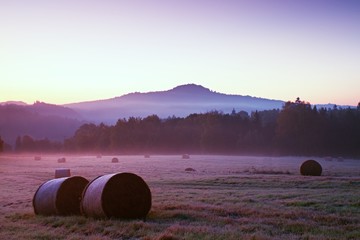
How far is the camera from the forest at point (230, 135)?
99.0 meters

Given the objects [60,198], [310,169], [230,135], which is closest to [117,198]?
[60,198]

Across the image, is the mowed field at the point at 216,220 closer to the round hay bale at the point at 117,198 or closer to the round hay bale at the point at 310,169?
the round hay bale at the point at 117,198

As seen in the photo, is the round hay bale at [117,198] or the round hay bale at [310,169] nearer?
the round hay bale at [117,198]

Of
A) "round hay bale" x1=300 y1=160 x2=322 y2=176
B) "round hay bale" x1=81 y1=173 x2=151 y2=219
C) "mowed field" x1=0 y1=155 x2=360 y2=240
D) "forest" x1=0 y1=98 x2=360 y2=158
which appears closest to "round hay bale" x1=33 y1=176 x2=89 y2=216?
"mowed field" x1=0 y1=155 x2=360 y2=240

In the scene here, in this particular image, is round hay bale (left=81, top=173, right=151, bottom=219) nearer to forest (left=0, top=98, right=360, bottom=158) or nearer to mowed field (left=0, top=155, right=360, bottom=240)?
mowed field (left=0, top=155, right=360, bottom=240)

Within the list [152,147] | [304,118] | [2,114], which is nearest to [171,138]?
[152,147]

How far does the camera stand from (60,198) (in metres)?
17.7

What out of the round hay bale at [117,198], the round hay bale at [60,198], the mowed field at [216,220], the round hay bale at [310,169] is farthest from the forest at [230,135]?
the round hay bale at [117,198]

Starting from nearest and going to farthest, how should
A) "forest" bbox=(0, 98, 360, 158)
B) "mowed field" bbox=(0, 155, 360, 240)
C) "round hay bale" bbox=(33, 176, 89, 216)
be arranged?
"mowed field" bbox=(0, 155, 360, 240) < "round hay bale" bbox=(33, 176, 89, 216) < "forest" bbox=(0, 98, 360, 158)

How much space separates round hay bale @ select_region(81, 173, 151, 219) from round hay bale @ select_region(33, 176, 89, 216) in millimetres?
1535

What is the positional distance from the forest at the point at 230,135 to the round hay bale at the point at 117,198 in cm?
8318

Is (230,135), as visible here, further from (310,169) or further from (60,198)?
(60,198)

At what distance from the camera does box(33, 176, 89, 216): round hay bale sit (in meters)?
17.7

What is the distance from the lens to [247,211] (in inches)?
645
